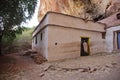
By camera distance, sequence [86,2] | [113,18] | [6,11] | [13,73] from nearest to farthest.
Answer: [13,73]
[6,11]
[113,18]
[86,2]

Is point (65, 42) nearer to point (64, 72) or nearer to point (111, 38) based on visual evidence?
point (64, 72)

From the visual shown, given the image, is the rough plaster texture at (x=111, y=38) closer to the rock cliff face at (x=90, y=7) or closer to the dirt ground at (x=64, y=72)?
the rock cliff face at (x=90, y=7)

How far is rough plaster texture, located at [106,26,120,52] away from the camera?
45.2 feet

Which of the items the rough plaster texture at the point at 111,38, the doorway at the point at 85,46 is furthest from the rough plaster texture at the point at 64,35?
the rough plaster texture at the point at 111,38

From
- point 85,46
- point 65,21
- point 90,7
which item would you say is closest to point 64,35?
point 65,21

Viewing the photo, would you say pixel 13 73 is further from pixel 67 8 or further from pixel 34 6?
pixel 67 8

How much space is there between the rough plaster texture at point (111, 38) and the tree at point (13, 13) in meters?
7.55

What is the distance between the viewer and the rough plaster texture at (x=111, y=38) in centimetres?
1378

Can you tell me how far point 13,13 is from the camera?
11.9 m

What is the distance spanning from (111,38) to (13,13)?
29.8 feet

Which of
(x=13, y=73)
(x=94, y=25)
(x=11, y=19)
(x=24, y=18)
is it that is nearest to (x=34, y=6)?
(x=24, y=18)

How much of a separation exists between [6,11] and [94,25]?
25.4 feet

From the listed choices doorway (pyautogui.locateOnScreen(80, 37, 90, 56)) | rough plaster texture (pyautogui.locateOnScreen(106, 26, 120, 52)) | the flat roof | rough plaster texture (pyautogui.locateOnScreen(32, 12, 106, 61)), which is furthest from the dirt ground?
rough plaster texture (pyautogui.locateOnScreen(106, 26, 120, 52))

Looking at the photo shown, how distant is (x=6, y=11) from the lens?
Answer: 37.0 feet
